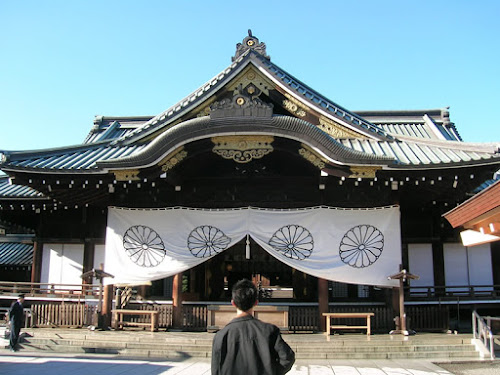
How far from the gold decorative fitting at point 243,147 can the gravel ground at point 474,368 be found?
18.6 feet

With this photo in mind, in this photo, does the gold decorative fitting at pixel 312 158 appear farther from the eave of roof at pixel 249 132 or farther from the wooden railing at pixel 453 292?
the wooden railing at pixel 453 292

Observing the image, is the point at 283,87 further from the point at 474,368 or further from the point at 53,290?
the point at 53,290

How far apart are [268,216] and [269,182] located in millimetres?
984

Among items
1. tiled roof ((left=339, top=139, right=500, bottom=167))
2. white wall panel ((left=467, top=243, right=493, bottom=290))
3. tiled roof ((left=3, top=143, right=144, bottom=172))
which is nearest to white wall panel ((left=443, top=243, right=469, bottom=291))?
white wall panel ((left=467, top=243, right=493, bottom=290))

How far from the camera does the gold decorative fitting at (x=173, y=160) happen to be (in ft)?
35.2

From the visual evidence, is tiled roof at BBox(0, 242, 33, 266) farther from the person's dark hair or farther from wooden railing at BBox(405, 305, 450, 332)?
→ the person's dark hair

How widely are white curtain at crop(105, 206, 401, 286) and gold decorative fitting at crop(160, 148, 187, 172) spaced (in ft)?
4.20

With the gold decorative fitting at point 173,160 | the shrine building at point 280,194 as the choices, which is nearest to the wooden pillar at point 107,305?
the shrine building at point 280,194

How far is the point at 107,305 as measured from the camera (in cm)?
1161

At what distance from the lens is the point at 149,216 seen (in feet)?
38.3

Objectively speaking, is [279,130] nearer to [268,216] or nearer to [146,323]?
[268,216]

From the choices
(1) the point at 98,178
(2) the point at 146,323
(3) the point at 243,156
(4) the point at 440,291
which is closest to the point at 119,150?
(1) the point at 98,178

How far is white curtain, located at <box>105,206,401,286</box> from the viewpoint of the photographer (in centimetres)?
1093

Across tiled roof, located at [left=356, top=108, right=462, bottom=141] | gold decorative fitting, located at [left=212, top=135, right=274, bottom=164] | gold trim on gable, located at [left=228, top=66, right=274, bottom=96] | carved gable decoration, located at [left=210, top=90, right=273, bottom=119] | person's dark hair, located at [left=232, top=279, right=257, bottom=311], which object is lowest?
person's dark hair, located at [left=232, top=279, right=257, bottom=311]
